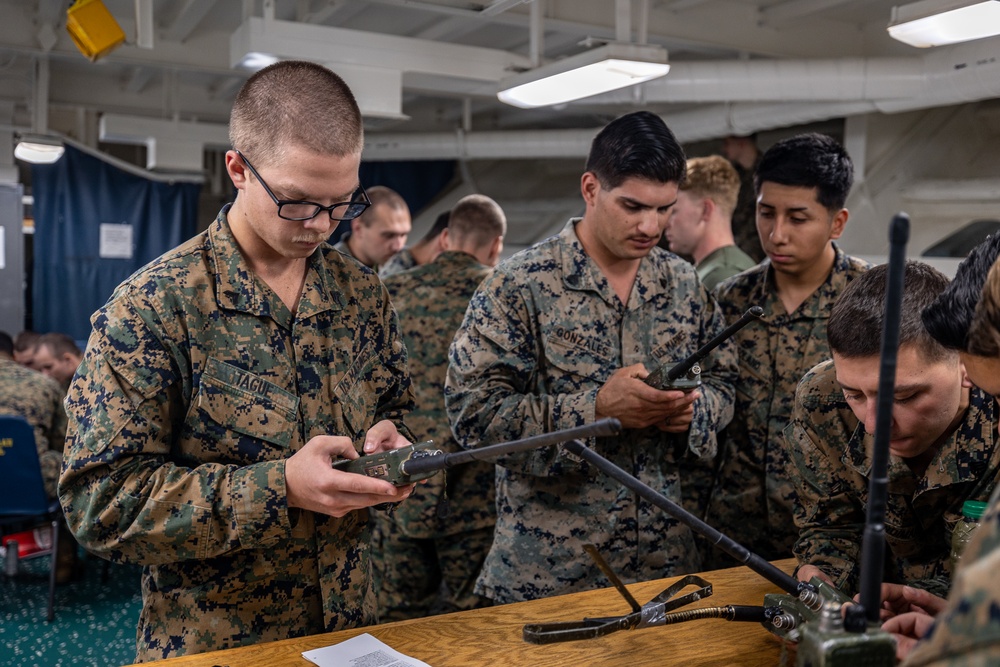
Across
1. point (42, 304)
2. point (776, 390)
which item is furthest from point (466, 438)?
point (42, 304)

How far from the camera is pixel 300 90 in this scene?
56.9 inches

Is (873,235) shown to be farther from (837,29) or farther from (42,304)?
(42,304)

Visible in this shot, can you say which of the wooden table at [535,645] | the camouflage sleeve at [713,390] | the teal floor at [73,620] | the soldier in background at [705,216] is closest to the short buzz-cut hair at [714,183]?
the soldier in background at [705,216]

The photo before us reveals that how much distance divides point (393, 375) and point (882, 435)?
3.50 feet

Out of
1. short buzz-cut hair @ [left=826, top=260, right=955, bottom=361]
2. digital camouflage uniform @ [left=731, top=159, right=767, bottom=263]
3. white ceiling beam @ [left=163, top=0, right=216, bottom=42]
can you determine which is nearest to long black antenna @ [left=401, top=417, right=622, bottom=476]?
short buzz-cut hair @ [left=826, top=260, right=955, bottom=361]

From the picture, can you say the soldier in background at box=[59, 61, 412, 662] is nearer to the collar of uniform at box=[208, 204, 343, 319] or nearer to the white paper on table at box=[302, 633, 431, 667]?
the collar of uniform at box=[208, 204, 343, 319]

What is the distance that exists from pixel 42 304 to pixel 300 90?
7216 mm

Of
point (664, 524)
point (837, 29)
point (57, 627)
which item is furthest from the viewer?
point (837, 29)

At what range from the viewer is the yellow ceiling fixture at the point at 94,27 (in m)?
3.60

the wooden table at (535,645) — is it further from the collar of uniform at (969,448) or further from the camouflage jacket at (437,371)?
the camouflage jacket at (437,371)

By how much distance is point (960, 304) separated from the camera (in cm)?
119

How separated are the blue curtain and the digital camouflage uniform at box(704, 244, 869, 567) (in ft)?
22.2

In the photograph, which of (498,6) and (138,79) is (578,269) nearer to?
(498,6)

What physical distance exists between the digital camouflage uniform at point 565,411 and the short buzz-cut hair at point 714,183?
44.1 inches
